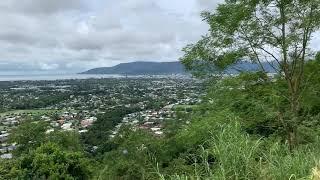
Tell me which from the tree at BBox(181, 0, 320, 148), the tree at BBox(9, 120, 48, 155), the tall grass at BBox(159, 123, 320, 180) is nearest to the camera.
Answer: the tall grass at BBox(159, 123, 320, 180)

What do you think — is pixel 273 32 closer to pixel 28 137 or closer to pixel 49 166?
pixel 49 166

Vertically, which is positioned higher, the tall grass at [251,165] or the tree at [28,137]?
the tall grass at [251,165]

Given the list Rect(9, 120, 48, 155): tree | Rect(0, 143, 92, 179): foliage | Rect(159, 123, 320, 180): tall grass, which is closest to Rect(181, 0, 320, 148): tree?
Rect(159, 123, 320, 180): tall grass

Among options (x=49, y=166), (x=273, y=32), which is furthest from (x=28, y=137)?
(x=273, y=32)

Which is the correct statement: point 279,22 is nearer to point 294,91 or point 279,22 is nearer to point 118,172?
point 294,91

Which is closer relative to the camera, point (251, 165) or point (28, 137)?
point (251, 165)

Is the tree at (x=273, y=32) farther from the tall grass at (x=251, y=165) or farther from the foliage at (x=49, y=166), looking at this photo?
the foliage at (x=49, y=166)

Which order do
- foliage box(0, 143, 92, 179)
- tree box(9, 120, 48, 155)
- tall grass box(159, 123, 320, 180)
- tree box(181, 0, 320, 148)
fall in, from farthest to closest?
tree box(9, 120, 48, 155) < foliage box(0, 143, 92, 179) < tree box(181, 0, 320, 148) < tall grass box(159, 123, 320, 180)

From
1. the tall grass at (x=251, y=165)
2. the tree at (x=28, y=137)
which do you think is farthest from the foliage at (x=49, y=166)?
the tall grass at (x=251, y=165)

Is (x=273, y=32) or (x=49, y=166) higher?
(x=273, y=32)

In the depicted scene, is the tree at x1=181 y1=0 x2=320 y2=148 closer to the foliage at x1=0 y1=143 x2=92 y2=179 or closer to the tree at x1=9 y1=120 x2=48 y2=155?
the foliage at x1=0 y1=143 x2=92 y2=179

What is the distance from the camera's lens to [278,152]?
614 centimetres

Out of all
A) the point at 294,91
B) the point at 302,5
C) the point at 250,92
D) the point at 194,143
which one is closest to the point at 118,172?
the point at 194,143

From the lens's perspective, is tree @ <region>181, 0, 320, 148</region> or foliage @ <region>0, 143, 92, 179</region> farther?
foliage @ <region>0, 143, 92, 179</region>
